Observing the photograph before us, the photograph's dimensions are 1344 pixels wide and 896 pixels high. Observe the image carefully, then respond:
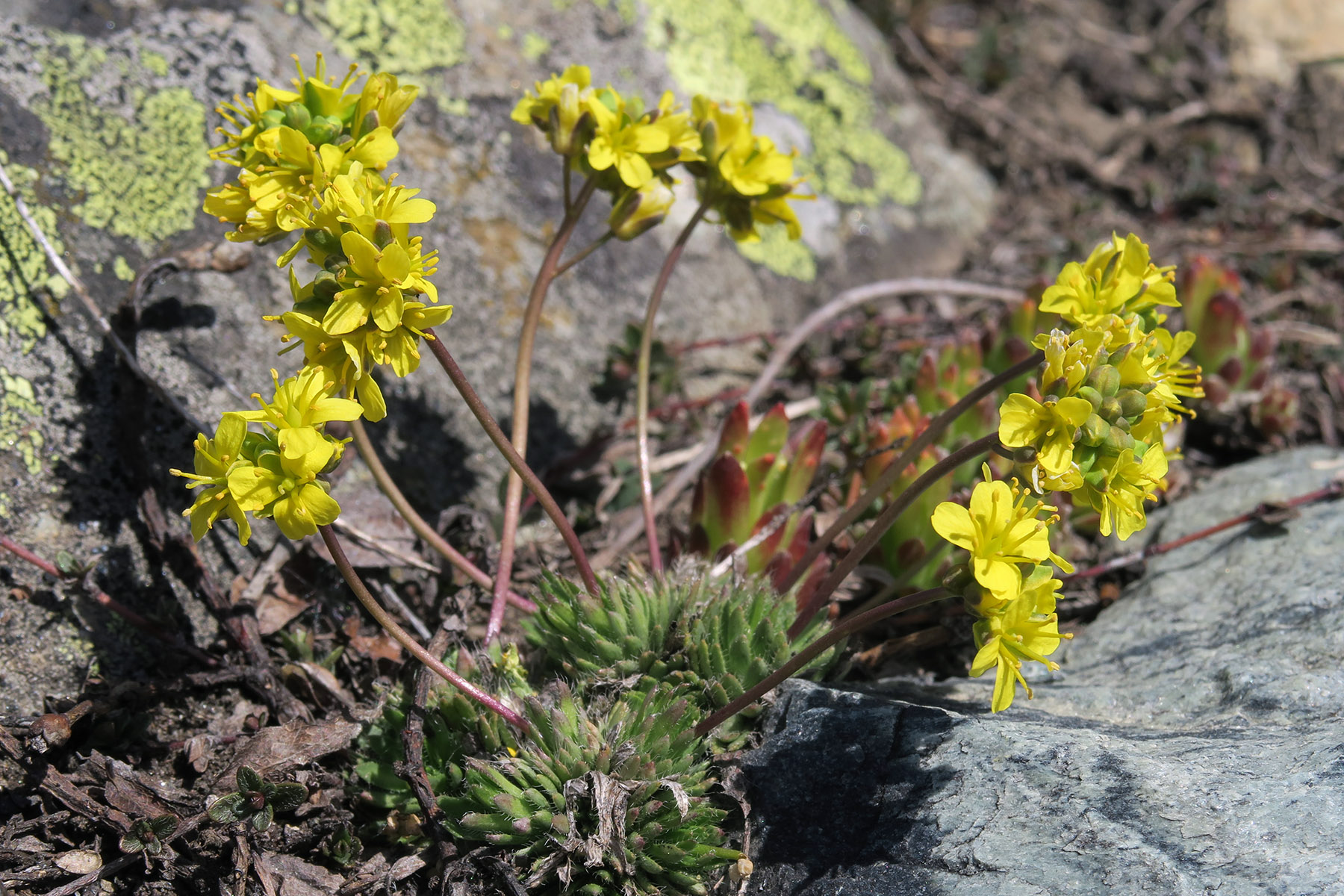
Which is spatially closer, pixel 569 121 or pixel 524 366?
pixel 569 121

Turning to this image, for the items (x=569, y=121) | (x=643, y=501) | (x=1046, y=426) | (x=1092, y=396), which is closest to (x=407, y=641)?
(x=643, y=501)

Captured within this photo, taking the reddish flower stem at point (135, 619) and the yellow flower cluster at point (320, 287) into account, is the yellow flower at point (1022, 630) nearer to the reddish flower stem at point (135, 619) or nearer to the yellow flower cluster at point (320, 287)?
the yellow flower cluster at point (320, 287)

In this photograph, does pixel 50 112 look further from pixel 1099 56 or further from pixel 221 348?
pixel 1099 56

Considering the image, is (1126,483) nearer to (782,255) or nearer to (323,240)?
(323,240)

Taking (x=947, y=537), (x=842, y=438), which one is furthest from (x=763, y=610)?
(x=842, y=438)

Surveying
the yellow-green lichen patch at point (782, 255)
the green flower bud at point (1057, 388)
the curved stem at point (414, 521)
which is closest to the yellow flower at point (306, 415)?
the curved stem at point (414, 521)

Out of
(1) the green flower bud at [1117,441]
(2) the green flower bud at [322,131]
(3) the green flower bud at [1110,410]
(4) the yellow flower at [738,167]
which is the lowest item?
(1) the green flower bud at [1117,441]

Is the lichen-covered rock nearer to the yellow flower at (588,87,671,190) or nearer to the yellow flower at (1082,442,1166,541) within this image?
the yellow flower at (588,87,671,190)
